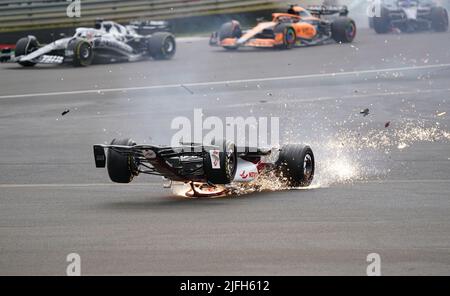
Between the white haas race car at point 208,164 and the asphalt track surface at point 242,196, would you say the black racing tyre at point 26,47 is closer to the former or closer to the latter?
the asphalt track surface at point 242,196

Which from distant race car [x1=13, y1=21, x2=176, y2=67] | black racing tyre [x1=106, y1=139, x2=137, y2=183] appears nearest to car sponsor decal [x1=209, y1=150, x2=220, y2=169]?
black racing tyre [x1=106, y1=139, x2=137, y2=183]

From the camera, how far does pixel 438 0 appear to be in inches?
1448

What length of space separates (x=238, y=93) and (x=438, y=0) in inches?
691

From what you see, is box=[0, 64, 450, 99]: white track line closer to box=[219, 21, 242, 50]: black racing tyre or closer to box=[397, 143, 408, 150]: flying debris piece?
box=[219, 21, 242, 50]: black racing tyre

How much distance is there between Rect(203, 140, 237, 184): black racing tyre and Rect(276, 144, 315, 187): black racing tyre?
0.98 metres

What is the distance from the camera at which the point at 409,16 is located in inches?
1323

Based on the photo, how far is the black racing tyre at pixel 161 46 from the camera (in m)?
27.5

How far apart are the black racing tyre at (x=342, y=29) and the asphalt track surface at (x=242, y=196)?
202cm

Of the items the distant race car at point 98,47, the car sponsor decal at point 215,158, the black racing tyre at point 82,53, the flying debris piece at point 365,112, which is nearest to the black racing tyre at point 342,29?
the distant race car at point 98,47

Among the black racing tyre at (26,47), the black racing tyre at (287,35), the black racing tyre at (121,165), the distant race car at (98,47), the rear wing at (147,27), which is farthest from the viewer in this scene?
the rear wing at (147,27)

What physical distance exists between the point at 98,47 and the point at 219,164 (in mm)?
16884

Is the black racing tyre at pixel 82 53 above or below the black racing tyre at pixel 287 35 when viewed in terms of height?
below

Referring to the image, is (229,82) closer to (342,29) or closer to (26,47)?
(26,47)

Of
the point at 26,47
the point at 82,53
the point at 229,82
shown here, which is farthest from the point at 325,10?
the point at 26,47
